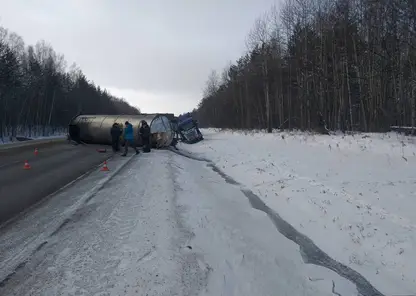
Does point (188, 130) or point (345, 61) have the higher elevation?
point (345, 61)

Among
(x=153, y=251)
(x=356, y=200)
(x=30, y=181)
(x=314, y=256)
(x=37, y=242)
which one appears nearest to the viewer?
(x=153, y=251)

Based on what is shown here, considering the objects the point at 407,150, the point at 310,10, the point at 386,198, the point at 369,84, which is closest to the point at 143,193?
the point at 386,198

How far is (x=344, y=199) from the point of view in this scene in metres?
7.69

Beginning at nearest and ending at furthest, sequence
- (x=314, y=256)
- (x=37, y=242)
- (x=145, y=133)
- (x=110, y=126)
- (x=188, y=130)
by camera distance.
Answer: (x=314, y=256) < (x=37, y=242) < (x=145, y=133) < (x=110, y=126) < (x=188, y=130)

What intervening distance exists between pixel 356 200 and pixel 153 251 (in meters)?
4.57

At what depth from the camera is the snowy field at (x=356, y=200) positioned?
486 cm

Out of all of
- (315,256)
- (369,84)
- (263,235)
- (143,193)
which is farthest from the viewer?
(369,84)

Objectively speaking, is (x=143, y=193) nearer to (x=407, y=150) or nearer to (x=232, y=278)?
(x=232, y=278)

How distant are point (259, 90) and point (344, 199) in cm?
4188

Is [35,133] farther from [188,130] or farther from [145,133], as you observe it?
[145,133]

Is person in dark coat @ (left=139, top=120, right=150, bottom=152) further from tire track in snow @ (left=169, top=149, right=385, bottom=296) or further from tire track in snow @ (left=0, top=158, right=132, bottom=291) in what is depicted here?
tire track in snow @ (left=169, top=149, right=385, bottom=296)

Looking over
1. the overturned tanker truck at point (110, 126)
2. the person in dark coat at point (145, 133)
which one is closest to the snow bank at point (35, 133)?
the overturned tanker truck at point (110, 126)

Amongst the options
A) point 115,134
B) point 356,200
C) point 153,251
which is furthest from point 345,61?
point 153,251

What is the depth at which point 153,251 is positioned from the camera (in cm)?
504
